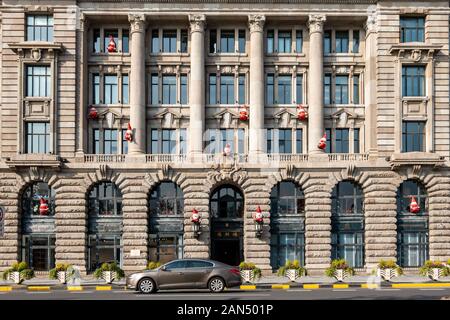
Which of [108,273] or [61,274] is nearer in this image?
[108,273]

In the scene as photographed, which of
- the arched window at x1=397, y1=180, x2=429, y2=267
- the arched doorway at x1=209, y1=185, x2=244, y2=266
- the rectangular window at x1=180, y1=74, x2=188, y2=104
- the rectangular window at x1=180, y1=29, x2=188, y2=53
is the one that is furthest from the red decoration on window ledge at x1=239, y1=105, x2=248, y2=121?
the arched window at x1=397, y1=180, x2=429, y2=267

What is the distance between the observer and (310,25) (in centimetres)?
4775

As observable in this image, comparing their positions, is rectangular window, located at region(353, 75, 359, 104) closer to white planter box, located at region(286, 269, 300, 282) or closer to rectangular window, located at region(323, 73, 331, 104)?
rectangular window, located at region(323, 73, 331, 104)

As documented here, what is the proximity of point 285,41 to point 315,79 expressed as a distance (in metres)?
4.21

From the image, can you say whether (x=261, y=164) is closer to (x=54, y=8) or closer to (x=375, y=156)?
(x=375, y=156)

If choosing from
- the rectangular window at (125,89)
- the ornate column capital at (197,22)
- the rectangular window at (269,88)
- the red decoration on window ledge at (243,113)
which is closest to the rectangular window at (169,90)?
the rectangular window at (125,89)

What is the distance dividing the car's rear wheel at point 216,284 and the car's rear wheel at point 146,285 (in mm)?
2758

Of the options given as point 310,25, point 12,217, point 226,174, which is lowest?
point 12,217

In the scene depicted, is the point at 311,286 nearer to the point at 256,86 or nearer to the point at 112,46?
the point at 256,86

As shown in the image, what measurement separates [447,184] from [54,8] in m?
31.7

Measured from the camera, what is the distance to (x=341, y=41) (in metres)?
49.3

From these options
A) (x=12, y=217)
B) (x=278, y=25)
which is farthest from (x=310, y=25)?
(x=12, y=217)

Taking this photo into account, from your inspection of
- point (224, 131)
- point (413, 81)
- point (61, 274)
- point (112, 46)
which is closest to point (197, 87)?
point (224, 131)

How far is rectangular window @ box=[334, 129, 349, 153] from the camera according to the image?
158 feet
